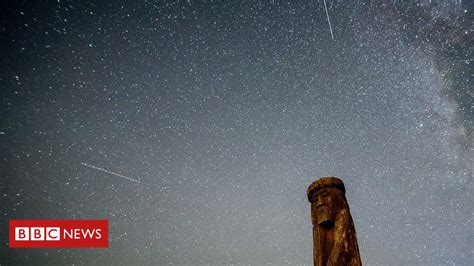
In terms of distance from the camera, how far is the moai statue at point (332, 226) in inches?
144

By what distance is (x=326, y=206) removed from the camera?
4160mm

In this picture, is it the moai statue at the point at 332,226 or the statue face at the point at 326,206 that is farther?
the statue face at the point at 326,206

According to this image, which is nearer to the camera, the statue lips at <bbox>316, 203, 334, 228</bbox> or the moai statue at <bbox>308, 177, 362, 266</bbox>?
the moai statue at <bbox>308, 177, 362, 266</bbox>

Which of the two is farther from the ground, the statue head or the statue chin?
the statue head

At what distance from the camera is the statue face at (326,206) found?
406cm

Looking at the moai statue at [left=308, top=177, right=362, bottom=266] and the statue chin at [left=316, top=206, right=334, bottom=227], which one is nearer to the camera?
the moai statue at [left=308, top=177, right=362, bottom=266]

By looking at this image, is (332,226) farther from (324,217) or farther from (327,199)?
(327,199)

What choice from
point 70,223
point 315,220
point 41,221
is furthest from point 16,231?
point 315,220

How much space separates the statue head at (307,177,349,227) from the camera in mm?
4086

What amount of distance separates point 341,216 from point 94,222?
12.4 meters

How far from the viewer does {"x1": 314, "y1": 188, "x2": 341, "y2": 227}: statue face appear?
4.06 meters

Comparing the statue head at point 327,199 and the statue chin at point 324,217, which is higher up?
the statue head at point 327,199

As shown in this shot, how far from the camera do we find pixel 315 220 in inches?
171

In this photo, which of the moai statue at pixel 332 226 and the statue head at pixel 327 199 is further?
the statue head at pixel 327 199
